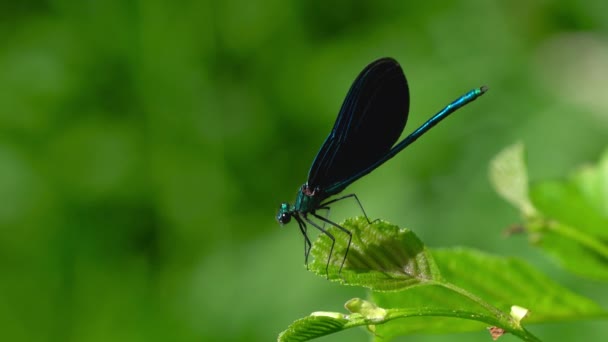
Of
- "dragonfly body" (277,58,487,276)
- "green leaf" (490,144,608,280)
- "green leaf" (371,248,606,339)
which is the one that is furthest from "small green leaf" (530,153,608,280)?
"dragonfly body" (277,58,487,276)

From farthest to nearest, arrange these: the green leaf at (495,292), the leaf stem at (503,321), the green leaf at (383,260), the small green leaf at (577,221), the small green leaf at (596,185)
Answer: the small green leaf at (596,185) → the small green leaf at (577,221) → the green leaf at (495,292) → the green leaf at (383,260) → the leaf stem at (503,321)

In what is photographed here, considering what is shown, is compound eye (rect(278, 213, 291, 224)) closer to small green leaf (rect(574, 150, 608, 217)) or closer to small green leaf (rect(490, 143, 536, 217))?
small green leaf (rect(490, 143, 536, 217))

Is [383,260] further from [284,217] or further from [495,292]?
[284,217]

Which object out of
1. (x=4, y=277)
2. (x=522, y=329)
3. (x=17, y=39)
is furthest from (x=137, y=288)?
(x=522, y=329)

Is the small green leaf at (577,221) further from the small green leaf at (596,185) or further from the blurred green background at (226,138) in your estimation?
the blurred green background at (226,138)

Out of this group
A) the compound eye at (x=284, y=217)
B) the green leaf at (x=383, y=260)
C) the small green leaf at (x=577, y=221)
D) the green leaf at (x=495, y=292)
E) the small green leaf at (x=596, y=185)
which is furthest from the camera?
the compound eye at (x=284, y=217)

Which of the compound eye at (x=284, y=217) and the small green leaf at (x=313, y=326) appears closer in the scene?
the small green leaf at (x=313, y=326)

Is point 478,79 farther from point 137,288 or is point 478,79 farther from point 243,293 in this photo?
point 137,288

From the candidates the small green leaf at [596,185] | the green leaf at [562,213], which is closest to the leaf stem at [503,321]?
Answer: the green leaf at [562,213]
